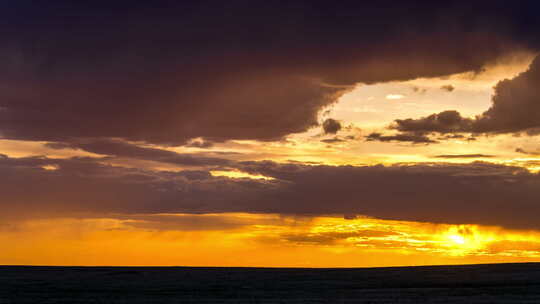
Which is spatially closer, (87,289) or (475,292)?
(475,292)

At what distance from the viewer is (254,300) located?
51.4 metres

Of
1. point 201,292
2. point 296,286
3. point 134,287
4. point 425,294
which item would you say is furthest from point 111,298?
point 425,294

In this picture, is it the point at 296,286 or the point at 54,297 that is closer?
the point at 54,297

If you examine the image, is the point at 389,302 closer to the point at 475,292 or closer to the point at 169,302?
the point at 475,292

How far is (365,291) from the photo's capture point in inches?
2368

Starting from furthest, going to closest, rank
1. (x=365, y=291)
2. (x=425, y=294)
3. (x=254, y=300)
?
(x=365, y=291), (x=425, y=294), (x=254, y=300)

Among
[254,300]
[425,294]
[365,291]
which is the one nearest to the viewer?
[254,300]

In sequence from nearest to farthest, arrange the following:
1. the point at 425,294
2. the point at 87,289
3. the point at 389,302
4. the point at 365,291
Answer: the point at 389,302
the point at 425,294
the point at 365,291
the point at 87,289

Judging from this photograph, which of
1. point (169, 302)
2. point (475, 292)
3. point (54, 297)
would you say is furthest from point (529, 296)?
point (54, 297)

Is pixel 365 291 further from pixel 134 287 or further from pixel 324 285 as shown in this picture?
pixel 134 287

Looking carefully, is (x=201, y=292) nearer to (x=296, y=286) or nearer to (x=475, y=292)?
(x=296, y=286)

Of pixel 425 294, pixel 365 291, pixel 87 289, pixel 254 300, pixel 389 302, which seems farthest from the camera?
pixel 87 289

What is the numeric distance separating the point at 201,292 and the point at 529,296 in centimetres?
2844

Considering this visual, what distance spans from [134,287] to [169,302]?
19484 millimetres
